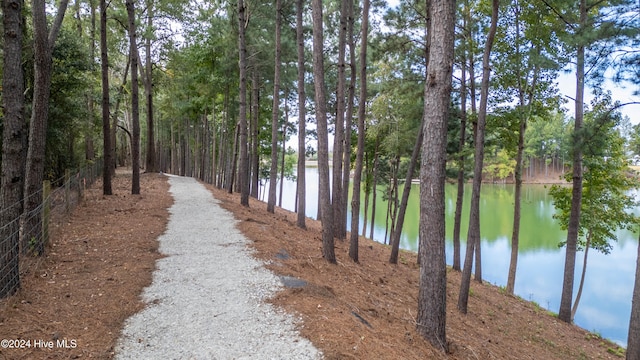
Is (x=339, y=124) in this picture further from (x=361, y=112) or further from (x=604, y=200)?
(x=604, y=200)

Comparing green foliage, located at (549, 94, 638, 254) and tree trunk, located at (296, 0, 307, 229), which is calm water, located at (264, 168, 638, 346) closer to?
green foliage, located at (549, 94, 638, 254)

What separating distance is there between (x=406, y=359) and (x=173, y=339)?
2.28 metres

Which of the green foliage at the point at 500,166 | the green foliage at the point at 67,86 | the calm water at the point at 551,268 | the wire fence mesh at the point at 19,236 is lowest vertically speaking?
the calm water at the point at 551,268

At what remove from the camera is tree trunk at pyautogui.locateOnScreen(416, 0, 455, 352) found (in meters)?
3.97

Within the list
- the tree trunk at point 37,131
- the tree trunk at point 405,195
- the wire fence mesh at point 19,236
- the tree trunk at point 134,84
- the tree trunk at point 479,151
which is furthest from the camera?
the tree trunk at point 134,84

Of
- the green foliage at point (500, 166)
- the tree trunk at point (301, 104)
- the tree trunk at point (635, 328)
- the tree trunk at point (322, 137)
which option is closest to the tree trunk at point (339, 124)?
the tree trunk at point (301, 104)

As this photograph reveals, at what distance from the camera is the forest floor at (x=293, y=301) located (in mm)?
3674

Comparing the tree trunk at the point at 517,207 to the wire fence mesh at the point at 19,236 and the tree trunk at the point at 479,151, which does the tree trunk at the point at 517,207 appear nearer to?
the tree trunk at the point at 479,151

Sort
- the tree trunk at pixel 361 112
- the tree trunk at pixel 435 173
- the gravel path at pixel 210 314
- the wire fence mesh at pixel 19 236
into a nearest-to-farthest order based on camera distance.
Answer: the gravel path at pixel 210 314 → the tree trunk at pixel 435 173 → the wire fence mesh at pixel 19 236 → the tree trunk at pixel 361 112

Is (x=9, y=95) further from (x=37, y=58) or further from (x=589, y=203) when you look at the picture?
(x=589, y=203)

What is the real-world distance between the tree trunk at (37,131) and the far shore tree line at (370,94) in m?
0.02

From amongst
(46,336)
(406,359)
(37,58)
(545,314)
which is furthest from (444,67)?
(545,314)

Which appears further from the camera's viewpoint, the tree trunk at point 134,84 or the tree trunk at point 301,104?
the tree trunk at point 134,84

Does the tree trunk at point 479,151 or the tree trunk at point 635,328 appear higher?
the tree trunk at point 479,151
